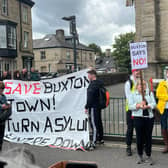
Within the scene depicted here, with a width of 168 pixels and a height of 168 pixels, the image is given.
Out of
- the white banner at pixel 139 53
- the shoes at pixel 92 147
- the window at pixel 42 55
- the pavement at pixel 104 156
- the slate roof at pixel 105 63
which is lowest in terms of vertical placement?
the pavement at pixel 104 156

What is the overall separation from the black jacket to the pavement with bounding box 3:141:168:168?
3.56ft

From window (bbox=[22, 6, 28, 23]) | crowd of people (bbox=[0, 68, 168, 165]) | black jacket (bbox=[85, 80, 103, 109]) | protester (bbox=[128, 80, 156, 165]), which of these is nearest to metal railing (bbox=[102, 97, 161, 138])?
black jacket (bbox=[85, 80, 103, 109])

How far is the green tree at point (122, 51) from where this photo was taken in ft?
211

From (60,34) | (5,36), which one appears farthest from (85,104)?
(60,34)

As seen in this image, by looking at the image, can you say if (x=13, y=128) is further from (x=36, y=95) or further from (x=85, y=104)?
(x=85, y=104)

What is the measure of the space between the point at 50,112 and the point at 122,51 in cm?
6078

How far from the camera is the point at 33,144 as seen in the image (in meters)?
6.80

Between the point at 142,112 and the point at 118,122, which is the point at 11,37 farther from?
the point at 142,112

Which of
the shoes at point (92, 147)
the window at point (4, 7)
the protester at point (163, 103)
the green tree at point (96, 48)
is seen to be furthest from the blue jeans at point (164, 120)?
the green tree at point (96, 48)

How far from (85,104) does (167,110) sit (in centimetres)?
202

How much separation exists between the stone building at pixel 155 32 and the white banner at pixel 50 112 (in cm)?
480

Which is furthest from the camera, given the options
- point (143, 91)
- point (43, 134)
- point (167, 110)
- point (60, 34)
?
point (60, 34)

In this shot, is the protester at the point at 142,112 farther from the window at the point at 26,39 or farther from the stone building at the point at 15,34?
the window at the point at 26,39

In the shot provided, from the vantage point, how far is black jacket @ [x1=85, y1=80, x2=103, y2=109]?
21.0ft
